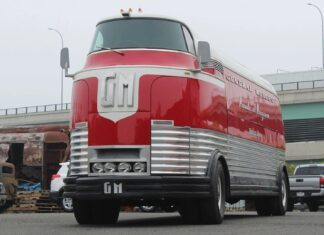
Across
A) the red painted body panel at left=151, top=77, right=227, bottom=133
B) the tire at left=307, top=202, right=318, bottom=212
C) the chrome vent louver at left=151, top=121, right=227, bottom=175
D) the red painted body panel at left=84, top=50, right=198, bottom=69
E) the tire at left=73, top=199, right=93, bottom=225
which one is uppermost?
the red painted body panel at left=84, top=50, right=198, bottom=69

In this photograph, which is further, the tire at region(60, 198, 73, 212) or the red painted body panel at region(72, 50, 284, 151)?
the tire at region(60, 198, 73, 212)

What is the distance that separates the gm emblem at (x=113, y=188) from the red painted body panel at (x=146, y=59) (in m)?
2.07

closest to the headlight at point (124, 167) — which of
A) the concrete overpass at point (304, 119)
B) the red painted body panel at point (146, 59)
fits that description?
A: the red painted body panel at point (146, 59)

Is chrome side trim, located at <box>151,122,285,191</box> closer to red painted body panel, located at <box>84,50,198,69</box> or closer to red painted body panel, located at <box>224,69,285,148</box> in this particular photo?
red painted body panel, located at <box>224,69,285,148</box>

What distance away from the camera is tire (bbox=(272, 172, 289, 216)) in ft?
62.1

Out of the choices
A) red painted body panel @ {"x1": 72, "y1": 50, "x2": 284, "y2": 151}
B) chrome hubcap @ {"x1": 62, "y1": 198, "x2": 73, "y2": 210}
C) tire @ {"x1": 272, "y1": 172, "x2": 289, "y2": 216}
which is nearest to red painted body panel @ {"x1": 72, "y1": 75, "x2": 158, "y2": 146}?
red painted body panel @ {"x1": 72, "y1": 50, "x2": 284, "y2": 151}

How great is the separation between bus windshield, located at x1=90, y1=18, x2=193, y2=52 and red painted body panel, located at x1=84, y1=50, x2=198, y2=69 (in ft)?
0.43

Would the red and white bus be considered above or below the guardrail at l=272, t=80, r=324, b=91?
below

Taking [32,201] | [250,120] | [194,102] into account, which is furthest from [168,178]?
[32,201]

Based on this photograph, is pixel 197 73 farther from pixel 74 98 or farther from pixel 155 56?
pixel 74 98

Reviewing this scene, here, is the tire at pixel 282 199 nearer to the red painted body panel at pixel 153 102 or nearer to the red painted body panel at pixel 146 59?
the red painted body panel at pixel 153 102

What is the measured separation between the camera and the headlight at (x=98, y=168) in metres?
12.9

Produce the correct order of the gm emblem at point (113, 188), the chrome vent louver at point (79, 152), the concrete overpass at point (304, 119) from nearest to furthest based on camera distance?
1. the gm emblem at point (113, 188)
2. the chrome vent louver at point (79, 152)
3. the concrete overpass at point (304, 119)

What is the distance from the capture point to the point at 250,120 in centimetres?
1677
